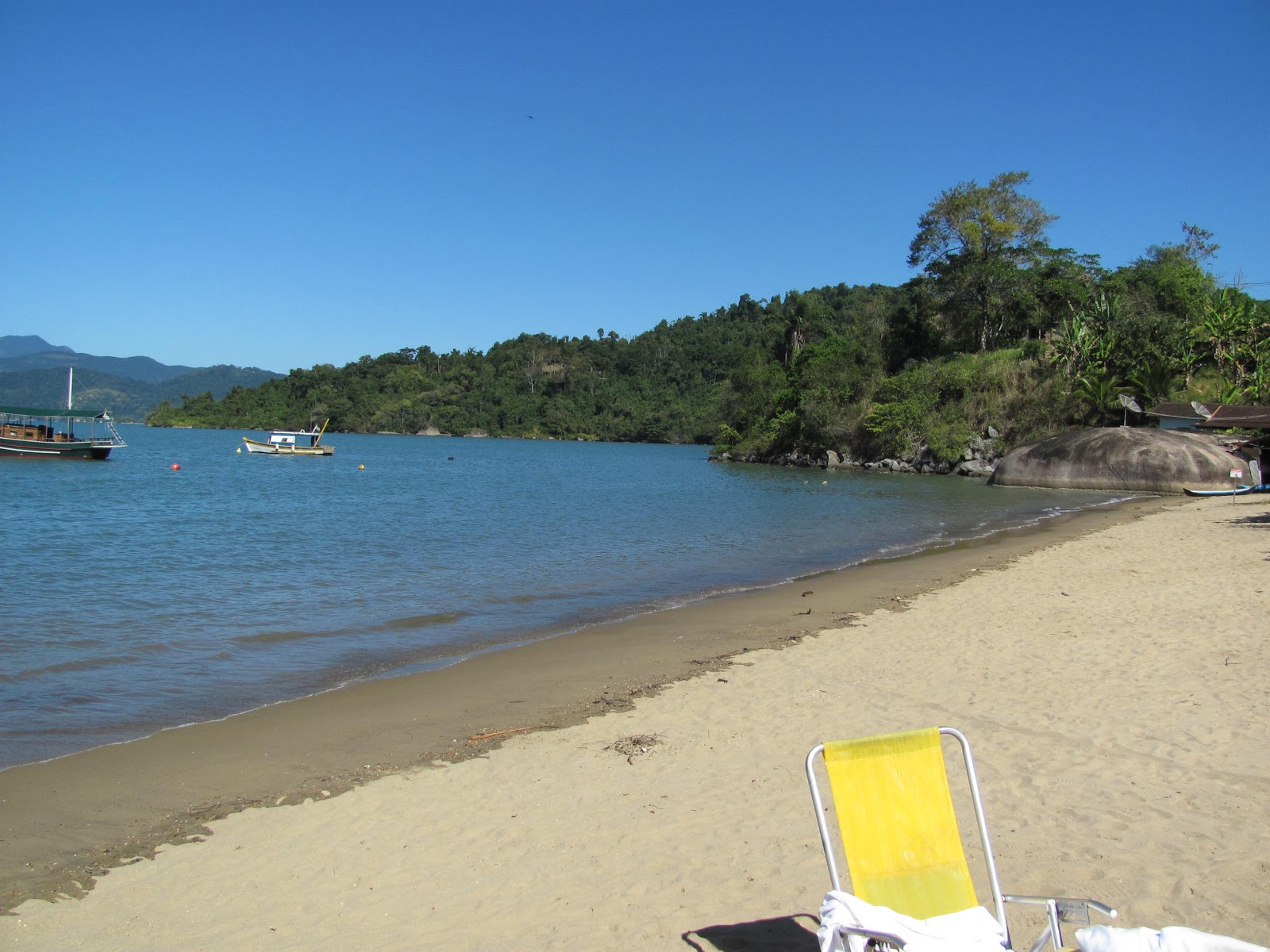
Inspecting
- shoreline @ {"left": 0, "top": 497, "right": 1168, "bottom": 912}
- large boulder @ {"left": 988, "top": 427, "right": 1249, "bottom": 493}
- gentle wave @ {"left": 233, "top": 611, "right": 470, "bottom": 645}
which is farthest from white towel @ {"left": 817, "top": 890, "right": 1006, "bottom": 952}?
large boulder @ {"left": 988, "top": 427, "right": 1249, "bottom": 493}

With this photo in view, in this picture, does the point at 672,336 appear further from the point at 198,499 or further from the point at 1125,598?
the point at 1125,598

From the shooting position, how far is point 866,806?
3406 mm

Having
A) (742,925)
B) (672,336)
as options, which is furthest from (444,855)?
(672,336)

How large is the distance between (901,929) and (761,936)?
0.97m

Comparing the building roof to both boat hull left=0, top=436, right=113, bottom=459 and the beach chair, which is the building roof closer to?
Result: the beach chair

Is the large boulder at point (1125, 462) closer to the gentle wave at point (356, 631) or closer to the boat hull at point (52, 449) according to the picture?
the gentle wave at point (356, 631)

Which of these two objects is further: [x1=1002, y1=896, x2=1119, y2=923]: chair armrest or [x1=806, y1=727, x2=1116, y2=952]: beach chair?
[x1=806, y1=727, x2=1116, y2=952]: beach chair

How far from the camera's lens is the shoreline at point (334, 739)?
517cm

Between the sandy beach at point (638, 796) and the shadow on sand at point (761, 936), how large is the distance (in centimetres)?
1

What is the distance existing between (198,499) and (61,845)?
27.5 metres

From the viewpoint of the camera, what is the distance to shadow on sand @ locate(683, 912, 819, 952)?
3.72m

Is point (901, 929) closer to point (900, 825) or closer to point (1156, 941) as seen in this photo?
point (900, 825)

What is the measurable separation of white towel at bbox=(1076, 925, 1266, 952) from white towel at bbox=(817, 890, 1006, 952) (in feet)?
1.28

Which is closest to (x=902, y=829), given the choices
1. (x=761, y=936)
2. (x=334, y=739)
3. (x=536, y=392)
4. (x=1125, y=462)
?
(x=761, y=936)
